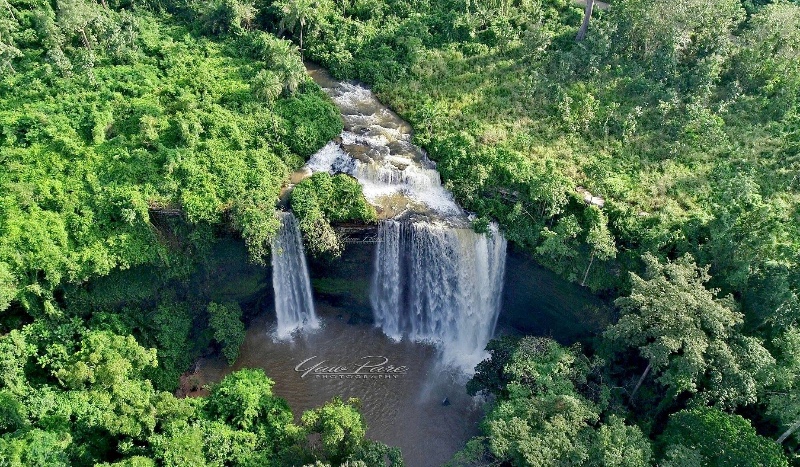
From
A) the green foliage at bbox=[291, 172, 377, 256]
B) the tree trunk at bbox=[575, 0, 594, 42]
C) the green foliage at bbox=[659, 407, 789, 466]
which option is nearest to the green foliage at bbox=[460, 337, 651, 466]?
the green foliage at bbox=[659, 407, 789, 466]

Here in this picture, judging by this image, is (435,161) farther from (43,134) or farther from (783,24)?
(783,24)

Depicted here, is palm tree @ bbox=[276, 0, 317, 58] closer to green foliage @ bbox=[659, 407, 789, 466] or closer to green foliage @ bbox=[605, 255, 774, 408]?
green foliage @ bbox=[605, 255, 774, 408]

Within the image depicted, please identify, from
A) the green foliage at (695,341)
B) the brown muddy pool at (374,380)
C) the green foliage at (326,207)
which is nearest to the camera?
the green foliage at (695,341)

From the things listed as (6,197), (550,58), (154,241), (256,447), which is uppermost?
(550,58)

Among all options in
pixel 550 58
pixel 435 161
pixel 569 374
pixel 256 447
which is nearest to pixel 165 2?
pixel 435 161

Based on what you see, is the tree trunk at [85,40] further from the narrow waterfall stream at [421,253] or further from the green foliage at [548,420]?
the green foliage at [548,420]
